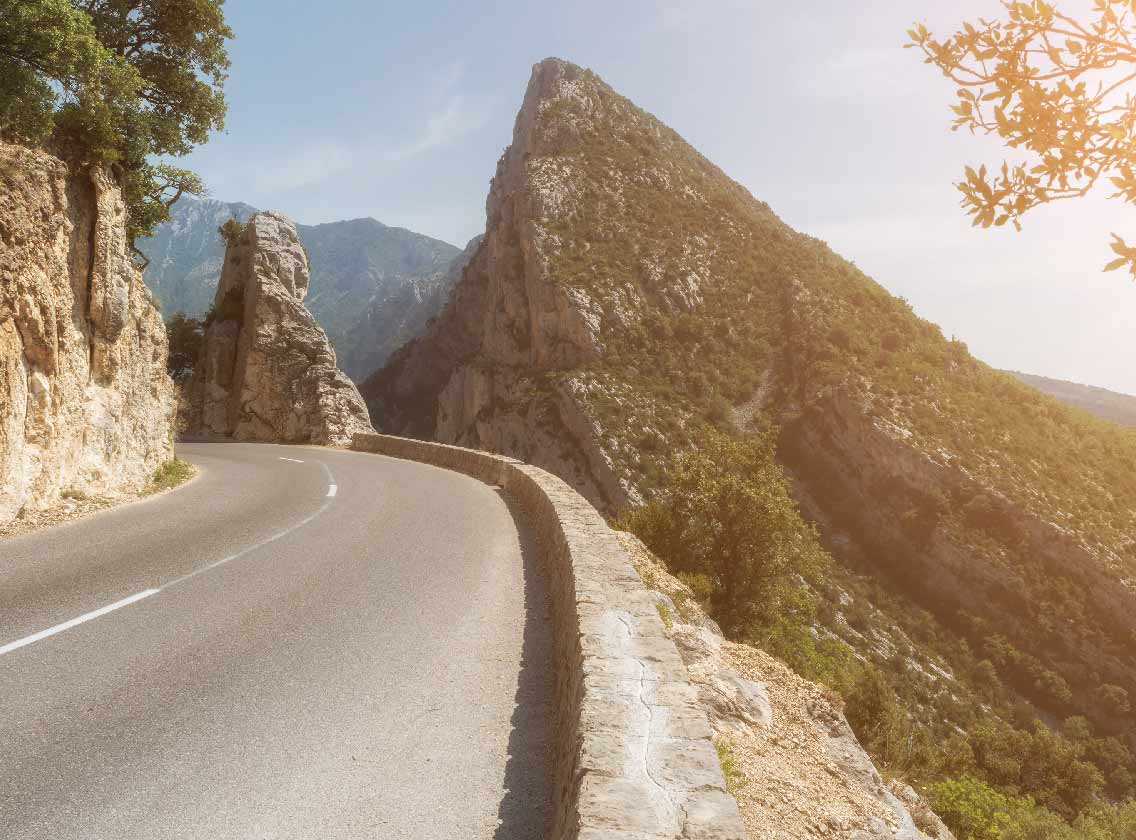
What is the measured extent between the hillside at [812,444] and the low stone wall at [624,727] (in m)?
6.36

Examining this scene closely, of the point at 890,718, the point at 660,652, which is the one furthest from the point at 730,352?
the point at 660,652

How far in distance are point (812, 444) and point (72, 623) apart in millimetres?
64365

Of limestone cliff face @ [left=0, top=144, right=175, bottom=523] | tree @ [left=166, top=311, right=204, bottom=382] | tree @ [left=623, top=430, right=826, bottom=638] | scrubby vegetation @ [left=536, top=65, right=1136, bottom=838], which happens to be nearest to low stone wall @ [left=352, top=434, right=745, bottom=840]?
scrubby vegetation @ [left=536, top=65, right=1136, bottom=838]

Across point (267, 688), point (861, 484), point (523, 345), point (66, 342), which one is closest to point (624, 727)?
point (267, 688)

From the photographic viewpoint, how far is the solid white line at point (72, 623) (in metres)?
5.29

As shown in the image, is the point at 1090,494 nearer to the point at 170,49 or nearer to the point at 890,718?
the point at 890,718

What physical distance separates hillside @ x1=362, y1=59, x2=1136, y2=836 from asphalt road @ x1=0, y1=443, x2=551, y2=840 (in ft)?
20.7

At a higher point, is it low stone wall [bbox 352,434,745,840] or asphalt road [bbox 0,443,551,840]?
low stone wall [bbox 352,434,745,840]

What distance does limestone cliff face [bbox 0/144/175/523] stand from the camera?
10.8m

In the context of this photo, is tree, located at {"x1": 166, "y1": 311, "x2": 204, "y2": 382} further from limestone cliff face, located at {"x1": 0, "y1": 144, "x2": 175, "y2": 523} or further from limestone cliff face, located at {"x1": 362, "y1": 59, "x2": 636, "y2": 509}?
limestone cliff face, located at {"x1": 362, "y1": 59, "x2": 636, "y2": 509}

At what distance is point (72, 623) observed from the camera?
5.91 m

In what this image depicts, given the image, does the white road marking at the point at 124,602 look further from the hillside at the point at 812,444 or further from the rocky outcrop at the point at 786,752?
the hillside at the point at 812,444

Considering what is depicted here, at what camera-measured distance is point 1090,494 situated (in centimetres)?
5172

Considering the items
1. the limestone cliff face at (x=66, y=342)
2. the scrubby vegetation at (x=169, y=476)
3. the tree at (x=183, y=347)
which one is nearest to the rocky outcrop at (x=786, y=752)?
the limestone cliff face at (x=66, y=342)
